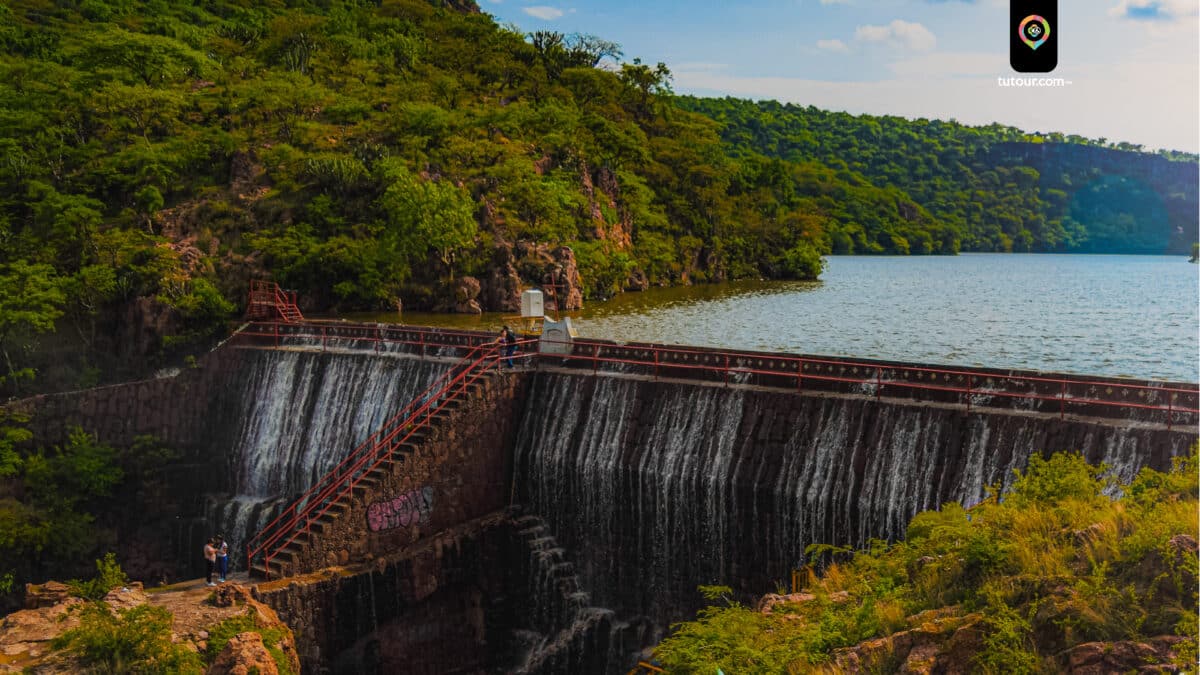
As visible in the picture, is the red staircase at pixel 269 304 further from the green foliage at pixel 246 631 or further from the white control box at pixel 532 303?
the green foliage at pixel 246 631

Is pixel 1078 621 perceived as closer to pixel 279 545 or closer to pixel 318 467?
pixel 279 545

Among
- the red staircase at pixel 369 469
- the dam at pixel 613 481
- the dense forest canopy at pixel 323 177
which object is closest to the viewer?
the dam at pixel 613 481

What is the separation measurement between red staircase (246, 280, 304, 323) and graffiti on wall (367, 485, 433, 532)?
637 inches

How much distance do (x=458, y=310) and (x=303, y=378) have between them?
19132 millimetres

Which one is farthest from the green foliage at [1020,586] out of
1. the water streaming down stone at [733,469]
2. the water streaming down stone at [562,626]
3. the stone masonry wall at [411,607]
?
the stone masonry wall at [411,607]

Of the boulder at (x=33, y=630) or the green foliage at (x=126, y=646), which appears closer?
the green foliage at (x=126, y=646)

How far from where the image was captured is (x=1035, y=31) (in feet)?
27.1

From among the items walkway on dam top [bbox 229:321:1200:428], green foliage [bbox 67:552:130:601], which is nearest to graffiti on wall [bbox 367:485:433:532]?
walkway on dam top [bbox 229:321:1200:428]

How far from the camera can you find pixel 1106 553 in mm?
11031

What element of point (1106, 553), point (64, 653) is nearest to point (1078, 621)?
point (1106, 553)

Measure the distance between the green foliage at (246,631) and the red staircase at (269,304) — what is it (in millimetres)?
20327

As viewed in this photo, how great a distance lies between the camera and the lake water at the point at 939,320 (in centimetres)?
4200

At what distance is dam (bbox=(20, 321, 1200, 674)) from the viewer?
63.7 feet

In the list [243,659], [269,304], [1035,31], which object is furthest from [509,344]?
[1035,31]
